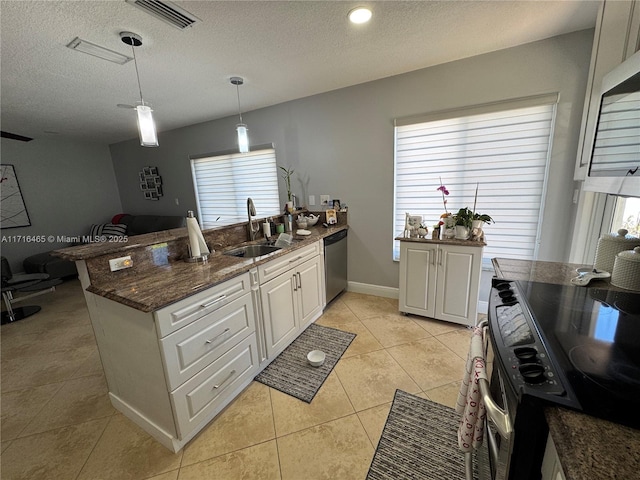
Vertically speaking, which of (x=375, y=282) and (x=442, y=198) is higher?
(x=442, y=198)

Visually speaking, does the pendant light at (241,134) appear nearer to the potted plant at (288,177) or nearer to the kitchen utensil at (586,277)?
the potted plant at (288,177)

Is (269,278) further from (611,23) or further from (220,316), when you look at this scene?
(611,23)

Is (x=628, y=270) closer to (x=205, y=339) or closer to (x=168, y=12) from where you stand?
(x=205, y=339)

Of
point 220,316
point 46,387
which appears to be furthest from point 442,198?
point 46,387

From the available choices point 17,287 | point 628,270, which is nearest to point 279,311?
point 628,270

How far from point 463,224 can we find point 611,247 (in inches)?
41.9

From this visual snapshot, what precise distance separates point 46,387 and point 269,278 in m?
1.94

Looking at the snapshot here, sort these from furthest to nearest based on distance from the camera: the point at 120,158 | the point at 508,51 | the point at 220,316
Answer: the point at 120,158, the point at 508,51, the point at 220,316

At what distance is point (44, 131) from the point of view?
403 centimetres

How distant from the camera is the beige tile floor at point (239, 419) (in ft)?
4.40

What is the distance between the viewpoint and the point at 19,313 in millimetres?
3129

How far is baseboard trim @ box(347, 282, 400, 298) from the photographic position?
3.06 metres

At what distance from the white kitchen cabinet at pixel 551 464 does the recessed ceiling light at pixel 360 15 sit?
215cm

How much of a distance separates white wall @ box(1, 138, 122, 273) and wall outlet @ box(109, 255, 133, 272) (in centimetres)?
Result: 470
